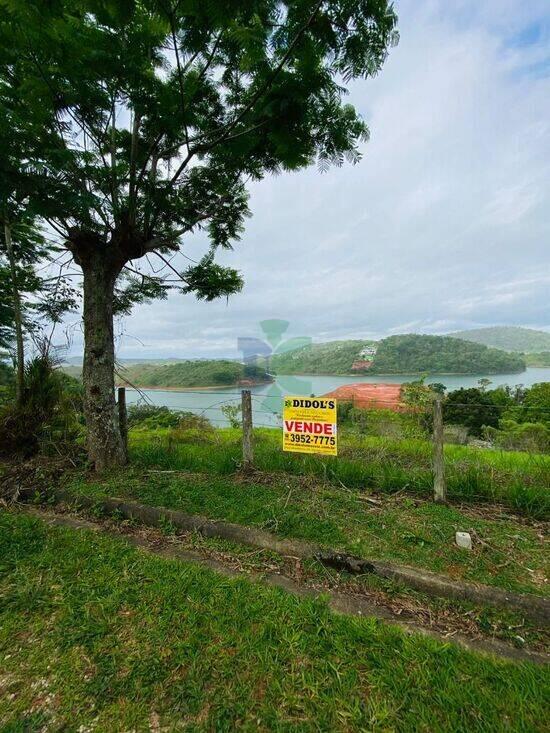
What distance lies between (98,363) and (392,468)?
12.6 feet

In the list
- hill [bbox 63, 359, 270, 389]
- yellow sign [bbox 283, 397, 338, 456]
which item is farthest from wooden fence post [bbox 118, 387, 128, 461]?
yellow sign [bbox 283, 397, 338, 456]

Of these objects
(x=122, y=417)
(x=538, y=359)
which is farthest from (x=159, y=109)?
(x=538, y=359)

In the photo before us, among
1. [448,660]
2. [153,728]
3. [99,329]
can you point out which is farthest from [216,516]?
[99,329]

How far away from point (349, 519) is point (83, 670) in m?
2.07

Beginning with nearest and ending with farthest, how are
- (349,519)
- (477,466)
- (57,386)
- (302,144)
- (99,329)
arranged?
1. (349,519)
2. (302,144)
3. (477,466)
4. (99,329)
5. (57,386)

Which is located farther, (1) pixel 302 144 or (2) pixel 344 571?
(1) pixel 302 144

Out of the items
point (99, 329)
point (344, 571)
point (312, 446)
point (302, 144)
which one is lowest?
point (344, 571)

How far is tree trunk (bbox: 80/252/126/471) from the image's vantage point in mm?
3934

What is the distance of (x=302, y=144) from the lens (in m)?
3.07

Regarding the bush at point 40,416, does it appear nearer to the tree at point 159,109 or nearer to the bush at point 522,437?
the tree at point 159,109

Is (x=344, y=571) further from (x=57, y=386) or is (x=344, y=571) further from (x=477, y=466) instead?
(x=57, y=386)

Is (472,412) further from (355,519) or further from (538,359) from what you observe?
(538,359)

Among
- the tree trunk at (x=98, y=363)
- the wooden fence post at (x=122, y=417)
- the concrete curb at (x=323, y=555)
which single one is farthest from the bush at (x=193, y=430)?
the concrete curb at (x=323, y=555)

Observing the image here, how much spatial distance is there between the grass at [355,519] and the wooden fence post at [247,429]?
0.86 ft
